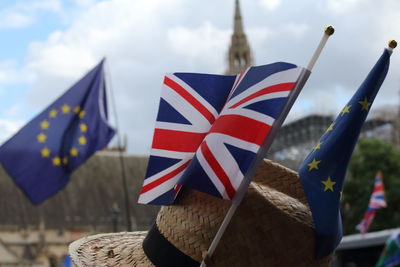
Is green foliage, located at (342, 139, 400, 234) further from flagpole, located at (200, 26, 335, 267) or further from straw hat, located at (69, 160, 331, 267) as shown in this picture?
flagpole, located at (200, 26, 335, 267)

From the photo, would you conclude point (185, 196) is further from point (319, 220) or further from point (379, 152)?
point (379, 152)

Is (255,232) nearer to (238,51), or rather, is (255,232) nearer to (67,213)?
(67,213)

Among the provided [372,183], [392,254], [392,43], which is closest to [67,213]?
[372,183]

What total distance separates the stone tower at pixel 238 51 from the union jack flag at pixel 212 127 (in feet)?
179

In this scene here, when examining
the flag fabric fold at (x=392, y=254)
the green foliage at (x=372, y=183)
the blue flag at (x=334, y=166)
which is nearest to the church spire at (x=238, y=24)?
the green foliage at (x=372, y=183)

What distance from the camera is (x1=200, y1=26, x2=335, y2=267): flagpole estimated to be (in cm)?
251

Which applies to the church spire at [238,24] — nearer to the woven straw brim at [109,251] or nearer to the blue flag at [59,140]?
the blue flag at [59,140]

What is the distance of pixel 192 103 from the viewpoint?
2967 millimetres

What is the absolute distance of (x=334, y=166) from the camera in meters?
2.70

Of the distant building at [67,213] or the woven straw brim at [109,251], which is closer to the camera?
the woven straw brim at [109,251]

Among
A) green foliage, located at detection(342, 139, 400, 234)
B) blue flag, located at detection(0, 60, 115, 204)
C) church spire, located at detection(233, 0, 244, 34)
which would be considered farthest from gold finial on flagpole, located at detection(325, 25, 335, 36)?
church spire, located at detection(233, 0, 244, 34)

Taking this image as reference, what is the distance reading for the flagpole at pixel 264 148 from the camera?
8.22 feet

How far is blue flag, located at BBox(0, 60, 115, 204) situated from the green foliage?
29.2 meters

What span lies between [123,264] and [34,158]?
9.23 meters
